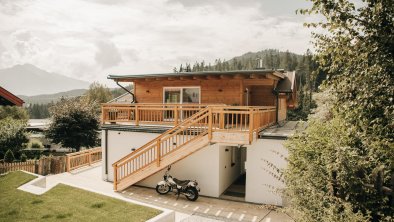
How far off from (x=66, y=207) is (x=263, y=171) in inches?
310

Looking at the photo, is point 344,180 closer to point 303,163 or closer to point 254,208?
point 303,163

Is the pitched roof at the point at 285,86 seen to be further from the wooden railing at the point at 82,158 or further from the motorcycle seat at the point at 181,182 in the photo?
the wooden railing at the point at 82,158

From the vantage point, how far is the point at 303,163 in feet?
20.1

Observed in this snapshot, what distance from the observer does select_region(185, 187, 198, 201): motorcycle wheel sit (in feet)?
39.4

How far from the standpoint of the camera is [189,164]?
13133 mm

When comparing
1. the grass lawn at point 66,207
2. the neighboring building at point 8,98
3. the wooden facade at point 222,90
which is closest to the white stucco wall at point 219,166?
the wooden facade at point 222,90

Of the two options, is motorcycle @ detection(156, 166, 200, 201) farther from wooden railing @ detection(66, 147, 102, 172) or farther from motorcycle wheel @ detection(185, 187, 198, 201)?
wooden railing @ detection(66, 147, 102, 172)

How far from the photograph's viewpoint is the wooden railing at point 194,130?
1091 cm

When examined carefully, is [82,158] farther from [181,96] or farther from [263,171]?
[263,171]

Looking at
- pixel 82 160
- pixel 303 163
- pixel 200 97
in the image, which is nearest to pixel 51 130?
pixel 82 160

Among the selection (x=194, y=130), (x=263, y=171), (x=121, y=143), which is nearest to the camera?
(x=263, y=171)

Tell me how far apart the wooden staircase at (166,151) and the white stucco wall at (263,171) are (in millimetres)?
2379

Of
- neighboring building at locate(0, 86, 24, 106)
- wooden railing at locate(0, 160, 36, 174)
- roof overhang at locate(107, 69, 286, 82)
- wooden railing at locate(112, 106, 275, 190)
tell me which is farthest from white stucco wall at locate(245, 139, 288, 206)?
wooden railing at locate(0, 160, 36, 174)

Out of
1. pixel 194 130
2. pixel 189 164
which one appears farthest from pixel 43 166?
pixel 194 130
